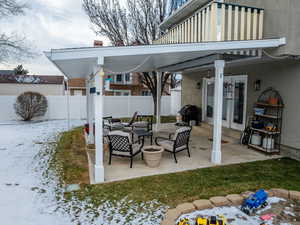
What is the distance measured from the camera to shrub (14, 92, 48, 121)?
12453 millimetres

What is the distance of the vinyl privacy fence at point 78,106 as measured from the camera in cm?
1292

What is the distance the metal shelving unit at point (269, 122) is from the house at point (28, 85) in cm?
1964

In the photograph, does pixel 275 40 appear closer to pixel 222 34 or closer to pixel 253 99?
pixel 222 34

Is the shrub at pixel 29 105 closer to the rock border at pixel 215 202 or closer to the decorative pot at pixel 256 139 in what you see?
the decorative pot at pixel 256 139

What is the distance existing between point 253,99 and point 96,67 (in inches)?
212

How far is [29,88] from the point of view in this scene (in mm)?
22797

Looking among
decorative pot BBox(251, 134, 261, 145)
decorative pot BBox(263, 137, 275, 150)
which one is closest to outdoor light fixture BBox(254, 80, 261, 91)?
Result: decorative pot BBox(251, 134, 261, 145)

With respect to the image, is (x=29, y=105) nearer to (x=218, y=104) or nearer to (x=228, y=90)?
(x=228, y=90)

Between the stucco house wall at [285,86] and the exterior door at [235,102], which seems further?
the exterior door at [235,102]

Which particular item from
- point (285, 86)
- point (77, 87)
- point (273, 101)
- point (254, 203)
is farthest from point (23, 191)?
point (77, 87)

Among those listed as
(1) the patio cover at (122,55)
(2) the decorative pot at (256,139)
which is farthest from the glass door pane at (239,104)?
(1) the patio cover at (122,55)

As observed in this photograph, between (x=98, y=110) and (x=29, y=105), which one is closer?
(x=98, y=110)

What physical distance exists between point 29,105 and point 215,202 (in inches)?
494

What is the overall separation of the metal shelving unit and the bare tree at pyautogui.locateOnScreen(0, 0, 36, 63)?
13.2 metres
